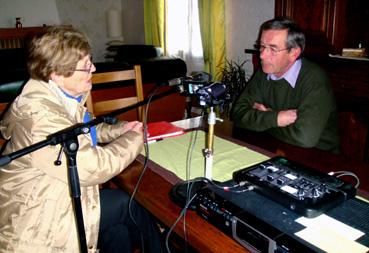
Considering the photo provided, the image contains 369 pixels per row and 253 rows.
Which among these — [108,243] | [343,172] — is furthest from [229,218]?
[108,243]

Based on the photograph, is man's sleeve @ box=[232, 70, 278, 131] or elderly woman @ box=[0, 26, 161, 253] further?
man's sleeve @ box=[232, 70, 278, 131]

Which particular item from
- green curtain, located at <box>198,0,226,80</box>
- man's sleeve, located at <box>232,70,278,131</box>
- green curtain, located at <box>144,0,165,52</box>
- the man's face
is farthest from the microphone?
green curtain, located at <box>144,0,165,52</box>

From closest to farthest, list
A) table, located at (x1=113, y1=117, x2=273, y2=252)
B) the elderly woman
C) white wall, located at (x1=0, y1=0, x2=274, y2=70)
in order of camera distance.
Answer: table, located at (x1=113, y1=117, x2=273, y2=252) < the elderly woman < white wall, located at (x1=0, y1=0, x2=274, y2=70)

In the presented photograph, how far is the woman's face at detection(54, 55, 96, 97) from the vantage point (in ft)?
4.16

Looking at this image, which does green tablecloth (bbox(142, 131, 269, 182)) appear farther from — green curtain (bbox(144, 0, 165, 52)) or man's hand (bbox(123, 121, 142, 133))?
green curtain (bbox(144, 0, 165, 52))

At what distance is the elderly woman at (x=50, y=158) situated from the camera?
3.66 feet

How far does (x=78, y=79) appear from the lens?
4.23 ft

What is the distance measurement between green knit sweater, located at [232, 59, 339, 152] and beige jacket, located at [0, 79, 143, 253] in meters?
0.73

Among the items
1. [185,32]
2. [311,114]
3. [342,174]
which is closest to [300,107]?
[311,114]

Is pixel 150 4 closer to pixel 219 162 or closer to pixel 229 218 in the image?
pixel 219 162

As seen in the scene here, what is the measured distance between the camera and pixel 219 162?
4.26 feet

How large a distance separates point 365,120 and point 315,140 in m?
0.71

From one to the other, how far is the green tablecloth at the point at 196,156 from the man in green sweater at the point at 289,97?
0.32 m

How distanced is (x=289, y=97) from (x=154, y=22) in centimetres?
363
